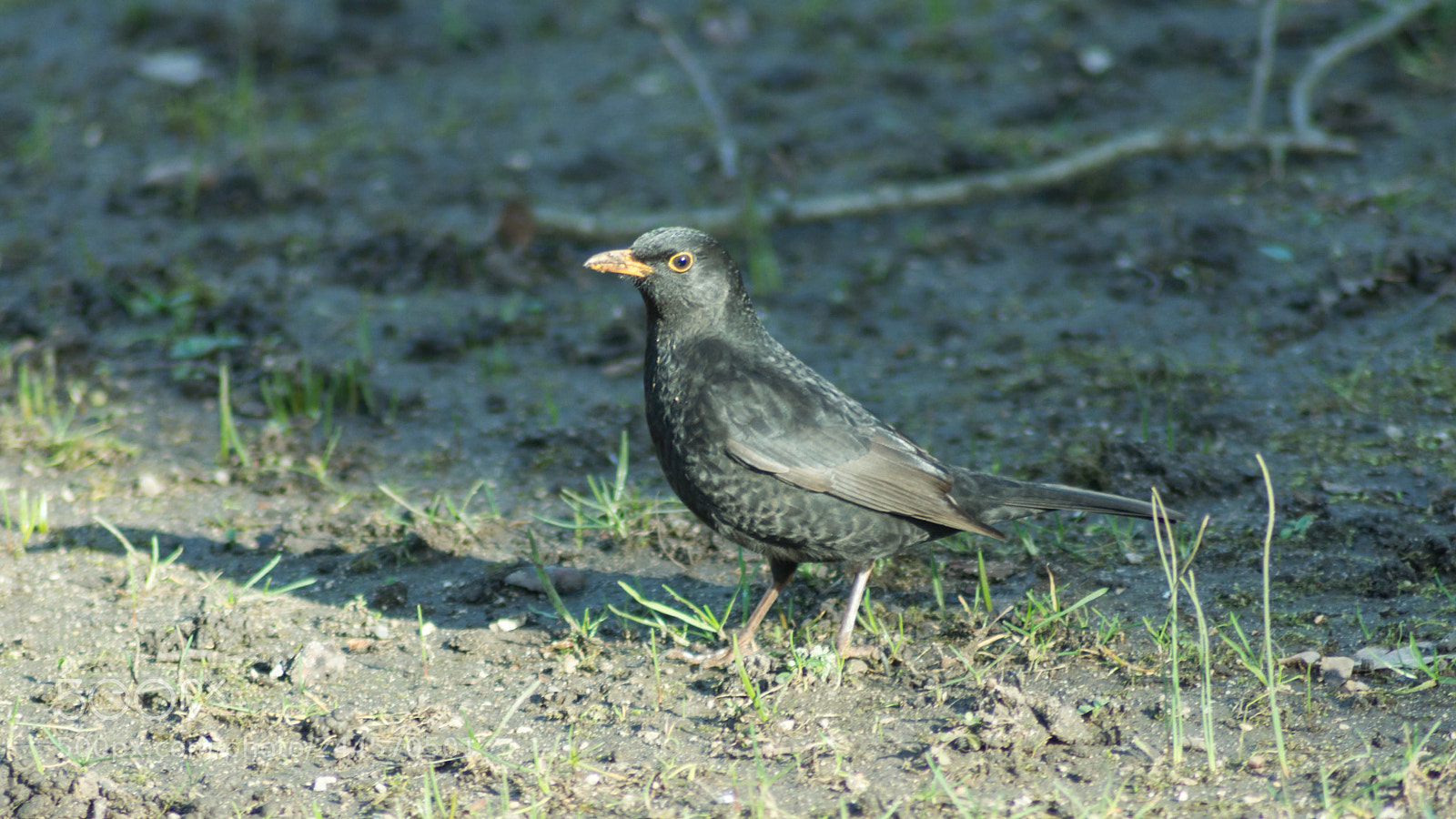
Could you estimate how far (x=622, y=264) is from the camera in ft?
13.5

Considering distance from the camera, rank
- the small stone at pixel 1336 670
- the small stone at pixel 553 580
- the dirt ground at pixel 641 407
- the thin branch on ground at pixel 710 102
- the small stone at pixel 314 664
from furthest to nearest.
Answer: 1. the thin branch on ground at pixel 710 102
2. the small stone at pixel 553 580
3. the small stone at pixel 314 664
4. the small stone at pixel 1336 670
5. the dirt ground at pixel 641 407

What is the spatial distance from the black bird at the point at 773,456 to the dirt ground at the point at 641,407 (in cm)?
27

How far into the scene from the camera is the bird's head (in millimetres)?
4129

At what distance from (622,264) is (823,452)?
0.86 metres

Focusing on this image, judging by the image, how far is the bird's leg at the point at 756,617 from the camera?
4031mm

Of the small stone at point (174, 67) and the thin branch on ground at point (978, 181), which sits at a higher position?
the small stone at point (174, 67)

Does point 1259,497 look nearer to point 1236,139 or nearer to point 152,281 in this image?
point 1236,139

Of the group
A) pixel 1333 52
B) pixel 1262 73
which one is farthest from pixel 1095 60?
pixel 1262 73

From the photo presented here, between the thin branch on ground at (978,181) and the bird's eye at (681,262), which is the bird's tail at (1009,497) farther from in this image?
the thin branch on ground at (978,181)

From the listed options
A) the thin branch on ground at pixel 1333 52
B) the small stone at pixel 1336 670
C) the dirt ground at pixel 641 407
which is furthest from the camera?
A: the thin branch on ground at pixel 1333 52

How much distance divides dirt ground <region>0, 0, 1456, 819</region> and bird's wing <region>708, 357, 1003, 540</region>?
35 cm

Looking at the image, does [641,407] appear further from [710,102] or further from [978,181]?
[978,181]

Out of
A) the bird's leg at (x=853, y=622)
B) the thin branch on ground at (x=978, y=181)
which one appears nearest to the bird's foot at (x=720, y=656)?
the bird's leg at (x=853, y=622)

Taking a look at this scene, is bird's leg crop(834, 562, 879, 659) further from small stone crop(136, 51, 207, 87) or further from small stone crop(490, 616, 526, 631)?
small stone crop(136, 51, 207, 87)
